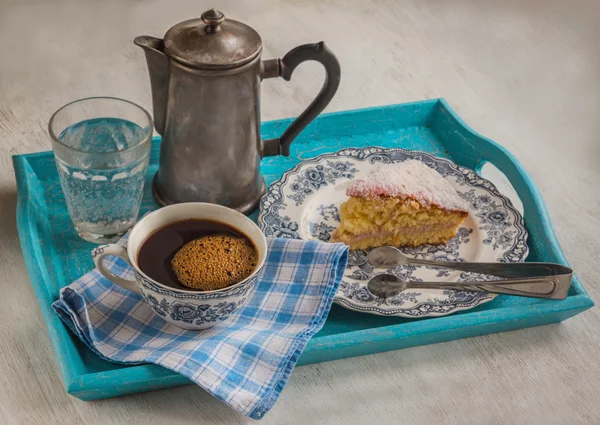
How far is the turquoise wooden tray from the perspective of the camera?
Answer: 40.2 inches

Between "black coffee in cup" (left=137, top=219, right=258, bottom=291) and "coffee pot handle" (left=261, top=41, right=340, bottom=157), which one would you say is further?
"coffee pot handle" (left=261, top=41, right=340, bottom=157)

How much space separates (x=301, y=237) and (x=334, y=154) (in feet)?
0.72

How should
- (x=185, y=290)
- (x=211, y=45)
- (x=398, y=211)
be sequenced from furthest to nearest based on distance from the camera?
(x=398, y=211)
(x=211, y=45)
(x=185, y=290)

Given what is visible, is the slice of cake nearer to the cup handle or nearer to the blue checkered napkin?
the blue checkered napkin

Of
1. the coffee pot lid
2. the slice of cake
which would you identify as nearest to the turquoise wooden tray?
the slice of cake

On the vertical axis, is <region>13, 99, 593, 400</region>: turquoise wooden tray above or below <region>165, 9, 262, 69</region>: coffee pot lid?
below

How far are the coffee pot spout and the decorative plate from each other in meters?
0.22

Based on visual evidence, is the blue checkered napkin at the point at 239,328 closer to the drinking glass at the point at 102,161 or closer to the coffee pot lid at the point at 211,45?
the drinking glass at the point at 102,161

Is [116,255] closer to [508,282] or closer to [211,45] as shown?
[211,45]

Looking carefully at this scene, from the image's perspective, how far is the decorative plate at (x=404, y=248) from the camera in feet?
3.67

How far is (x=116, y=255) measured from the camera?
1.03 m

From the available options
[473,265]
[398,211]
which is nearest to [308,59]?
[398,211]

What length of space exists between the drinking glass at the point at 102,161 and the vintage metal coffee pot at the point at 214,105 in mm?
54

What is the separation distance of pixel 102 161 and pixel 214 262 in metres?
0.25
